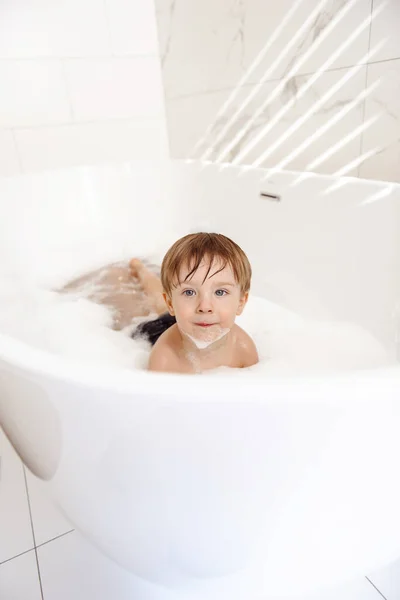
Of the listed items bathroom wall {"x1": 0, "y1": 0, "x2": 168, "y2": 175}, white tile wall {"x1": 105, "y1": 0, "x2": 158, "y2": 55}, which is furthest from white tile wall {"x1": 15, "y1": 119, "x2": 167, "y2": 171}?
white tile wall {"x1": 105, "y1": 0, "x2": 158, "y2": 55}

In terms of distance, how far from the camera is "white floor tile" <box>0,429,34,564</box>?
0.83 meters

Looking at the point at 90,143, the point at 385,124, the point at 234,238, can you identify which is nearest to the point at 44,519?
the point at 234,238

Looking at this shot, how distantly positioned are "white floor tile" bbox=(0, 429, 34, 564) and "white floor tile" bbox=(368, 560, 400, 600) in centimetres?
60

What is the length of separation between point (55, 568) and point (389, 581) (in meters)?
0.56

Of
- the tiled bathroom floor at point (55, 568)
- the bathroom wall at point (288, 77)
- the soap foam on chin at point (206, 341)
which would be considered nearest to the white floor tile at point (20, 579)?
the tiled bathroom floor at point (55, 568)

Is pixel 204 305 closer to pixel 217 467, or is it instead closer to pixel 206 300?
pixel 206 300

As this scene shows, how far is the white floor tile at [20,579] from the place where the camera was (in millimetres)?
740

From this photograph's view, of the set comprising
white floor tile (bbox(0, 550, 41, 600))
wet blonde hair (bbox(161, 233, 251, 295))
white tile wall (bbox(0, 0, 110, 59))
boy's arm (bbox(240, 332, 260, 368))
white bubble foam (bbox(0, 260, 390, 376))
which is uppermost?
white tile wall (bbox(0, 0, 110, 59))

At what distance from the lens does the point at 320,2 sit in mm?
1158

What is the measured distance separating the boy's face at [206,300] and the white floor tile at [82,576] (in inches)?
16.6

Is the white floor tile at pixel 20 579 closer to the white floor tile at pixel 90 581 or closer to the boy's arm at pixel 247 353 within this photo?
the white floor tile at pixel 90 581

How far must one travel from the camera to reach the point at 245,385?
13.7 inches

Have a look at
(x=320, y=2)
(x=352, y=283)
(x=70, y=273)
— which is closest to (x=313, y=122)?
(x=320, y=2)

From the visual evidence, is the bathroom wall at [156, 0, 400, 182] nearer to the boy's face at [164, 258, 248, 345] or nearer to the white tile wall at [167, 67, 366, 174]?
the white tile wall at [167, 67, 366, 174]
